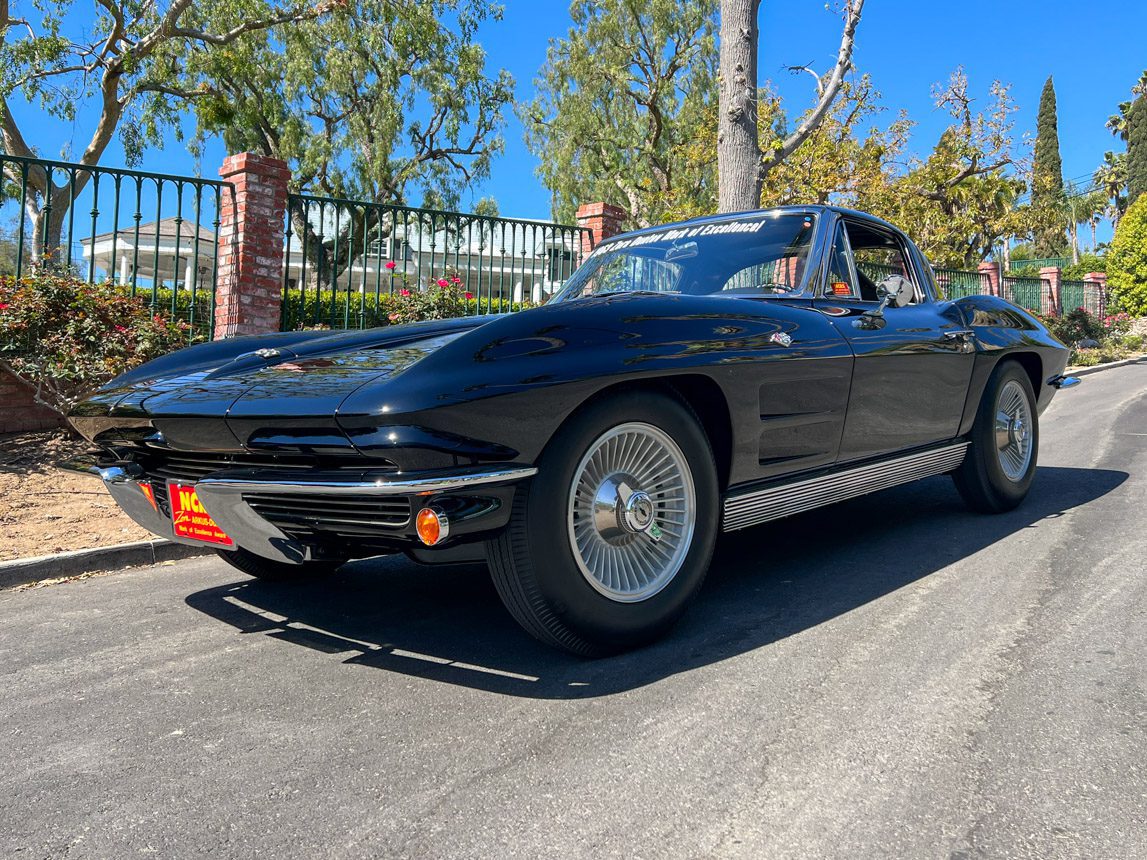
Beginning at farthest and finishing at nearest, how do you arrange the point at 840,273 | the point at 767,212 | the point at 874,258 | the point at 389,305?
1. the point at 389,305
2. the point at 874,258
3. the point at 767,212
4. the point at 840,273

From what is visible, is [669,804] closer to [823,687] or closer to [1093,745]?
[823,687]

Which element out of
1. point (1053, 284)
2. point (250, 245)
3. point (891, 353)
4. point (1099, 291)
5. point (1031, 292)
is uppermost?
point (1099, 291)

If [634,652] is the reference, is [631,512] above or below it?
above

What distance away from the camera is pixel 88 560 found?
4.09 m

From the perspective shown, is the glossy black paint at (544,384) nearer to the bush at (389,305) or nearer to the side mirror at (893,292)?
the side mirror at (893,292)

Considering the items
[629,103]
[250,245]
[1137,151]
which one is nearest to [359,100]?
[629,103]

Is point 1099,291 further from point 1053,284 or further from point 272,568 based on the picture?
point 272,568

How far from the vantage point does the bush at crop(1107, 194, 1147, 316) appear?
96.9ft

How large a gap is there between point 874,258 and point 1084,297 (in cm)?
Result: 3032

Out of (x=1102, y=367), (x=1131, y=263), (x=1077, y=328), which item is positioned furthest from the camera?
Result: (x=1131, y=263)

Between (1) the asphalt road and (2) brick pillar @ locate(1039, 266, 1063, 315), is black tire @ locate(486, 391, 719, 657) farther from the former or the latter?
(2) brick pillar @ locate(1039, 266, 1063, 315)

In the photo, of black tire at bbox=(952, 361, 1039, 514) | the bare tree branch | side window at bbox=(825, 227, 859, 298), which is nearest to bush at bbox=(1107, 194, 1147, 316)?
the bare tree branch

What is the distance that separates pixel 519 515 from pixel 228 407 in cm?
91

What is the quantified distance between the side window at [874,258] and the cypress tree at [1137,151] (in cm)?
5929
